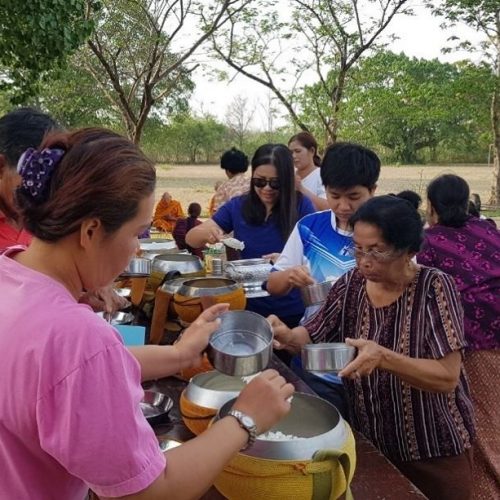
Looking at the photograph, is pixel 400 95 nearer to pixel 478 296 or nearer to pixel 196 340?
pixel 478 296

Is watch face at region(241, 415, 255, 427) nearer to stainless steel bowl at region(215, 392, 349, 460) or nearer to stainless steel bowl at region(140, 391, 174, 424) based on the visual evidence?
stainless steel bowl at region(215, 392, 349, 460)

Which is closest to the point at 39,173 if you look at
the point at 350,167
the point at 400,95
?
the point at 350,167

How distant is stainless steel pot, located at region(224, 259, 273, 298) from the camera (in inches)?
99.0

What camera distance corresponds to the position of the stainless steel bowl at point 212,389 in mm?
1456

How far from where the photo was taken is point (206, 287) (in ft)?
6.77

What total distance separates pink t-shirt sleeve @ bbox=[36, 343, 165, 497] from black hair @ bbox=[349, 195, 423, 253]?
1116 mm

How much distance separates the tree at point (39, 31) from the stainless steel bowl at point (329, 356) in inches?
157

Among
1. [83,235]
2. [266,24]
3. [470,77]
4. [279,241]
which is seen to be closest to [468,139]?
[470,77]

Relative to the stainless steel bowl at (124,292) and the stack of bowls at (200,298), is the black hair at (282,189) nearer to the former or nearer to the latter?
the stainless steel bowl at (124,292)

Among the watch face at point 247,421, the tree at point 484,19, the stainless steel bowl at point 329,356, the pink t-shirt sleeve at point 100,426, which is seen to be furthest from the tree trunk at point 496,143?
the pink t-shirt sleeve at point 100,426

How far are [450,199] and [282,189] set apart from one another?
Answer: 849mm

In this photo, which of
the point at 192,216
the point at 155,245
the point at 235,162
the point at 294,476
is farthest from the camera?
the point at 192,216

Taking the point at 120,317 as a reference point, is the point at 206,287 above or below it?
above

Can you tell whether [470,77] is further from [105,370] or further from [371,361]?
[105,370]
